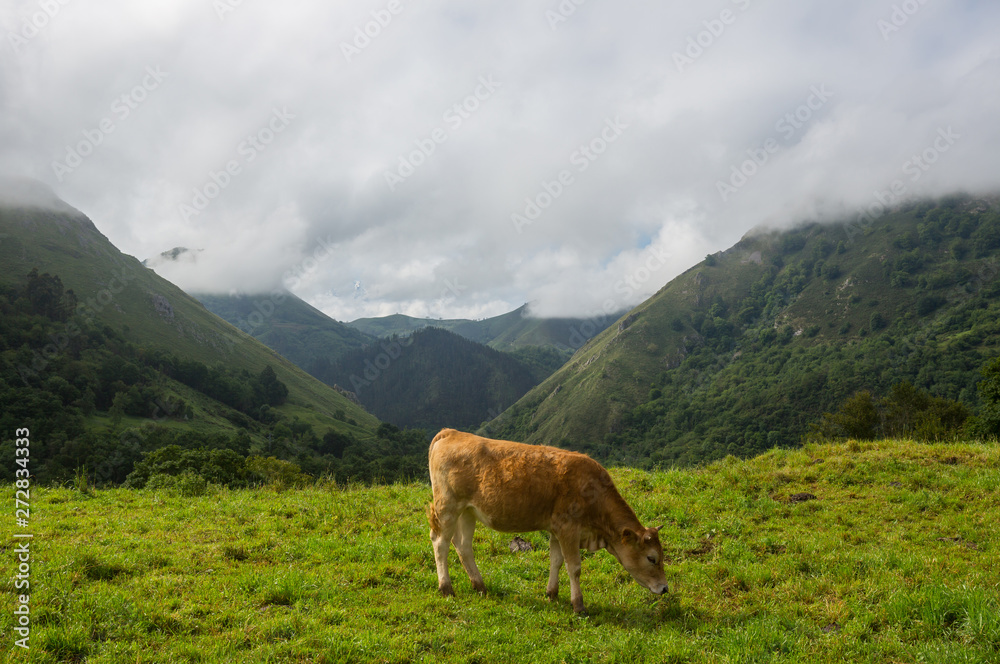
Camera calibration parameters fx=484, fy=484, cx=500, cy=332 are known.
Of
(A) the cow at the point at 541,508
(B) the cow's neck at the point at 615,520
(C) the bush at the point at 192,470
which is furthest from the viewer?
(C) the bush at the point at 192,470

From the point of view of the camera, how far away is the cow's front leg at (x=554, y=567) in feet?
27.8

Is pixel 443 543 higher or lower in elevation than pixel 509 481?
lower

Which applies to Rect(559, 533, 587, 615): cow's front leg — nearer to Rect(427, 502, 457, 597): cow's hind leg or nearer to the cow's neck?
the cow's neck

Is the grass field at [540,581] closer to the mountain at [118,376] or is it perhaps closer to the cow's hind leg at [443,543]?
the cow's hind leg at [443,543]

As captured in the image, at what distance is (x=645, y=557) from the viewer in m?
8.09

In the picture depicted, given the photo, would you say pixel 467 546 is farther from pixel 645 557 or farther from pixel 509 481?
pixel 645 557

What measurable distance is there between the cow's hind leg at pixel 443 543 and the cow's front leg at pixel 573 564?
78.7 inches

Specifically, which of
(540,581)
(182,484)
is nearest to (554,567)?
(540,581)

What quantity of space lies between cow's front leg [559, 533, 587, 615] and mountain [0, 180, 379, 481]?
2688 inches

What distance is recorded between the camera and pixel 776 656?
6.25 m

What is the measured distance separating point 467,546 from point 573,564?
77.4 inches

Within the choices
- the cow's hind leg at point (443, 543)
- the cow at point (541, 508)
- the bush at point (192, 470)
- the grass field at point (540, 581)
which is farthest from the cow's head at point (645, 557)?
the bush at point (192, 470)

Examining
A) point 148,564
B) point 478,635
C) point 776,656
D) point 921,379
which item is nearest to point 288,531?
point 148,564

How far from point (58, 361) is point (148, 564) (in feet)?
469
